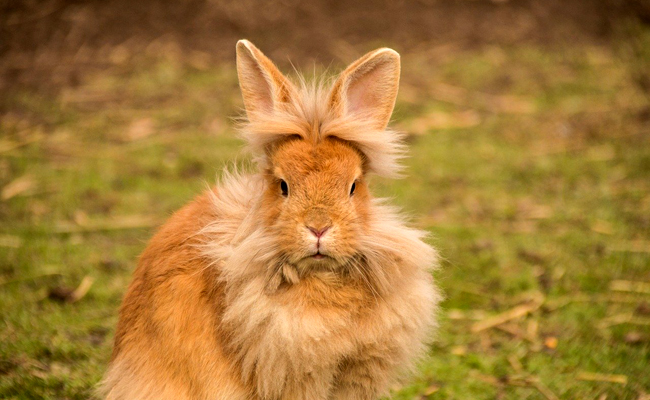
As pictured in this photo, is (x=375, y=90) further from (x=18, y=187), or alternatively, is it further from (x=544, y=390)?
(x=18, y=187)

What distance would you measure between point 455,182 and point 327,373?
3311 mm

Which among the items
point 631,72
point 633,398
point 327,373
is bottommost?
point 633,398

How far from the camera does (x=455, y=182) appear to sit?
5371 mm

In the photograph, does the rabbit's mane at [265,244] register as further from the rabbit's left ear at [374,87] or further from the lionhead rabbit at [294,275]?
the rabbit's left ear at [374,87]

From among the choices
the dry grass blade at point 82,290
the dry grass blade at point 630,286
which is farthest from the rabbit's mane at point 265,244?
the dry grass blade at point 630,286

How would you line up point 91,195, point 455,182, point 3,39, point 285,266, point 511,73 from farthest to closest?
point 511,73 < point 3,39 < point 455,182 < point 91,195 < point 285,266

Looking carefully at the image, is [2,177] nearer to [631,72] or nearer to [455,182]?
[455,182]

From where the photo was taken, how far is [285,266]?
2.26 metres

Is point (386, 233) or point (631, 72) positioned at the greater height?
point (631, 72)

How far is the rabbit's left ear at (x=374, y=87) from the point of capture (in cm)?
245

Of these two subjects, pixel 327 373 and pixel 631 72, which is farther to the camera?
pixel 631 72

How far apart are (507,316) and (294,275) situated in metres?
1.89

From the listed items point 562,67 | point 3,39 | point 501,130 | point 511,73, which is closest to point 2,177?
point 3,39


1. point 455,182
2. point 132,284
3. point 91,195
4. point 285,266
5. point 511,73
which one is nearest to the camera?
point 285,266
